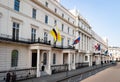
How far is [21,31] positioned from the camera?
79.3 feet

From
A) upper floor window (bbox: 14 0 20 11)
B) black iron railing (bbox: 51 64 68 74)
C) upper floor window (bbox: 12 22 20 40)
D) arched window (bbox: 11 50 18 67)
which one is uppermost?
upper floor window (bbox: 14 0 20 11)

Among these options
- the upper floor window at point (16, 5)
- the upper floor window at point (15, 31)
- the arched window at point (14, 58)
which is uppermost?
the upper floor window at point (16, 5)

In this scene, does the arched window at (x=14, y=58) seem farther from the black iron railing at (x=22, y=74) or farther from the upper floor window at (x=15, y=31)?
the upper floor window at (x=15, y=31)

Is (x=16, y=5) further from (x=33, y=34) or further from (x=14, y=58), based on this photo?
(x=14, y=58)

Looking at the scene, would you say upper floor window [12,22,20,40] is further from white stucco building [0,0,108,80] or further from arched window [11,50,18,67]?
arched window [11,50,18,67]

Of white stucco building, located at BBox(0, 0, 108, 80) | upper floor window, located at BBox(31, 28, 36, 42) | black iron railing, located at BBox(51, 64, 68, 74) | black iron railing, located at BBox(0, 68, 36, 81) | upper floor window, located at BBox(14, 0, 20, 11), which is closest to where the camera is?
black iron railing, located at BBox(0, 68, 36, 81)

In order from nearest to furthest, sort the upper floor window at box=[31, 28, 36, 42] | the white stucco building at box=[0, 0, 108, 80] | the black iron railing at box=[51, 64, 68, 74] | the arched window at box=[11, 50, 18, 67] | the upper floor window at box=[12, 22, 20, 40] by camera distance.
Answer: the white stucco building at box=[0, 0, 108, 80], the arched window at box=[11, 50, 18, 67], the upper floor window at box=[12, 22, 20, 40], the upper floor window at box=[31, 28, 36, 42], the black iron railing at box=[51, 64, 68, 74]

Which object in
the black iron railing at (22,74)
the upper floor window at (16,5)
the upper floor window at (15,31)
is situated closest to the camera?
the black iron railing at (22,74)

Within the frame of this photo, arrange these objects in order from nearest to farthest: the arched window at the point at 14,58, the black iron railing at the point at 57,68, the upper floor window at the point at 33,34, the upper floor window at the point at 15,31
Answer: the arched window at the point at 14,58 → the upper floor window at the point at 15,31 → the upper floor window at the point at 33,34 → the black iron railing at the point at 57,68

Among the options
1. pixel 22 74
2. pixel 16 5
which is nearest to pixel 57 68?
pixel 22 74

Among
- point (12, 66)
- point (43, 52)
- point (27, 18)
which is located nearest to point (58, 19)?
point (43, 52)

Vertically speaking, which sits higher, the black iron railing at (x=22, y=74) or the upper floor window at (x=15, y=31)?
the upper floor window at (x=15, y=31)

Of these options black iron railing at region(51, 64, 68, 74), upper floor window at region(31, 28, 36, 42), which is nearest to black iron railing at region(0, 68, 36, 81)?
upper floor window at region(31, 28, 36, 42)

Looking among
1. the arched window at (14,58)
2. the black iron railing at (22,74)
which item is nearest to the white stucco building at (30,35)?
the arched window at (14,58)
